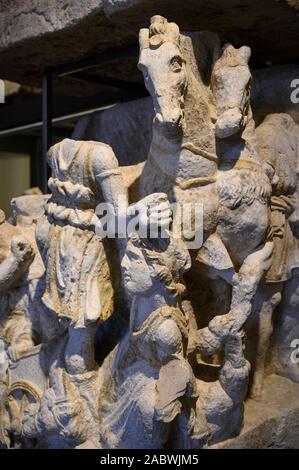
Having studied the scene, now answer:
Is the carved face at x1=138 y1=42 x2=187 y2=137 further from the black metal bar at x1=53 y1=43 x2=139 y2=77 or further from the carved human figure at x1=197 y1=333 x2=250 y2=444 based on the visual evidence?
the carved human figure at x1=197 y1=333 x2=250 y2=444

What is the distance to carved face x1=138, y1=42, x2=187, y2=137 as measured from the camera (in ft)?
10.2

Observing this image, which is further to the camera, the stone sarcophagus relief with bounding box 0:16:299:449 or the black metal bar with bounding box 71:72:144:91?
the black metal bar with bounding box 71:72:144:91

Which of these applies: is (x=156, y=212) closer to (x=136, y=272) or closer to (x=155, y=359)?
(x=136, y=272)

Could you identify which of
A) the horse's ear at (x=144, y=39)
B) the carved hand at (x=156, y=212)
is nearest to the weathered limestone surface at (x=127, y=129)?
the horse's ear at (x=144, y=39)

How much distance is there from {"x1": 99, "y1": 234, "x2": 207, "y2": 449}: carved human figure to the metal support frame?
1358 millimetres

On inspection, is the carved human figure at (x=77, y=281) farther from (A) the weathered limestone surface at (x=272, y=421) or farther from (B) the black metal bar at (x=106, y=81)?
(B) the black metal bar at (x=106, y=81)

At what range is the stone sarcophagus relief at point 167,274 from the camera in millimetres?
3113

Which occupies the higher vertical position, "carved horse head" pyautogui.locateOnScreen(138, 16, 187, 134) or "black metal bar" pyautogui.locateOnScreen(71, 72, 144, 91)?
"black metal bar" pyautogui.locateOnScreen(71, 72, 144, 91)

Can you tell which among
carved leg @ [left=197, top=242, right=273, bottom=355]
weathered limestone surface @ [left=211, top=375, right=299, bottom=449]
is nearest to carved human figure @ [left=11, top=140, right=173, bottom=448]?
carved leg @ [left=197, top=242, right=273, bottom=355]

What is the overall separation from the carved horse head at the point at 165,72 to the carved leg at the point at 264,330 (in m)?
0.98

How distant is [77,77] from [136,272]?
6.14 feet

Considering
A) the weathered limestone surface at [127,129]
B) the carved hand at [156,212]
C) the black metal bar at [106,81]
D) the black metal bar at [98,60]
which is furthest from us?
the black metal bar at [106,81]

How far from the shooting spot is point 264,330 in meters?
3.65
